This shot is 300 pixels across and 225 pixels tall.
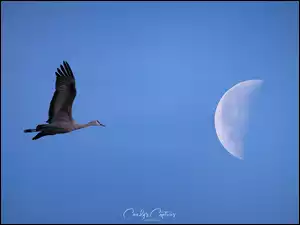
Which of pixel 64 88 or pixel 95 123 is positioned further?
pixel 95 123

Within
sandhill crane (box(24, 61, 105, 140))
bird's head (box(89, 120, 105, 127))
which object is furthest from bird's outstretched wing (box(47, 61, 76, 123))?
bird's head (box(89, 120, 105, 127))

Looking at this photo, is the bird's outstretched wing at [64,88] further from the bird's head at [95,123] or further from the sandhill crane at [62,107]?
the bird's head at [95,123]

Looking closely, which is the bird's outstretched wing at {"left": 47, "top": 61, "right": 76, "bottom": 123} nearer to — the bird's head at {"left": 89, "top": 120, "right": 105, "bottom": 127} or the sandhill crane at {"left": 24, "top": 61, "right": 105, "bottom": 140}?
the sandhill crane at {"left": 24, "top": 61, "right": 105, "bottom": 140}

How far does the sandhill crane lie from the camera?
16.3 meters

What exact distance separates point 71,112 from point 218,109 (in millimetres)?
5280

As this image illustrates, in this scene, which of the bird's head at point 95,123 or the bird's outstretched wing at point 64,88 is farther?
the bird's head at point 95,123

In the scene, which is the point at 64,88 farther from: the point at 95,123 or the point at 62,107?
the point at 95,123

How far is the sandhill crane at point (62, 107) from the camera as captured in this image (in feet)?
53.6

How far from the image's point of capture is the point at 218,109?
19594mm

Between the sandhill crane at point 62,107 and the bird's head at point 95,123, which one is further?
the bird's head at point 95,123

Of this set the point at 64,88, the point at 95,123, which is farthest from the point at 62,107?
the point at 95,123

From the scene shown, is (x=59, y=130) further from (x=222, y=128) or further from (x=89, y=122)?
(x=222, y=128)

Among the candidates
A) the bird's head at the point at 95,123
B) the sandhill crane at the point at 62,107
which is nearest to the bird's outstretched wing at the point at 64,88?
the sandhill crane at the point at 62,107

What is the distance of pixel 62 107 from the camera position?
1655 cm
